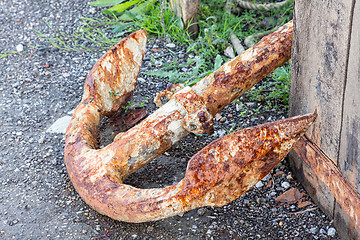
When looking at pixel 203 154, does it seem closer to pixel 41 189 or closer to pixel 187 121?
pixel 187 121

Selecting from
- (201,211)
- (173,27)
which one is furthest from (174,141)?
(173,27)

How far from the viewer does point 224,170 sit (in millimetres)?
1754

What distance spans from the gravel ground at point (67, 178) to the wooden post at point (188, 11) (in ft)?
0.78

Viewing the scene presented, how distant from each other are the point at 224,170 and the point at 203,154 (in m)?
0.11

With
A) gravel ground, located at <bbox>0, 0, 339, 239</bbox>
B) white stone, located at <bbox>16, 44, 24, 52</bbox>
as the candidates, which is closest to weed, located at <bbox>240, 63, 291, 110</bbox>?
gravel ground, located at <bbox>0, 0, 339, 239</bbox>

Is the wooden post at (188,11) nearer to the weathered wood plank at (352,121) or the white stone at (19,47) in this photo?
the white stone at (19,47)

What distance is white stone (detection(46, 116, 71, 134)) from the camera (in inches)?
117

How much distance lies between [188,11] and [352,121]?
2.24 m

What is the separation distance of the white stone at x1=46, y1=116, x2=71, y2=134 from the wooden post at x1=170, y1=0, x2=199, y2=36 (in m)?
1.40

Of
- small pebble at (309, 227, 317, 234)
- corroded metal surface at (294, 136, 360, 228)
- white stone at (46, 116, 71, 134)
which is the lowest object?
small pebble at (309, 227, 317, 234)

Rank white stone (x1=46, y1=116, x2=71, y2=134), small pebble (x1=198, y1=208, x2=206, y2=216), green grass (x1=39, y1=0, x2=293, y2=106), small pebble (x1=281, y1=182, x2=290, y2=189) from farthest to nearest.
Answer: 1. green grass (x1=39, y1=0, x2=293, y2=106)
2. white stone (x1=46, y1=116, x2=71, y2=134)
3. small pebble (x1=281, y1=182, x2=290, y2=189)
4. small pebble (x1=198, y1=208, x2=206, y2=216)

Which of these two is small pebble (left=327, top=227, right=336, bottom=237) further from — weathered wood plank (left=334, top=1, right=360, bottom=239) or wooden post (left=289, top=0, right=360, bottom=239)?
weathered wood plank (left=334, top=1, right=360, bottom=239)

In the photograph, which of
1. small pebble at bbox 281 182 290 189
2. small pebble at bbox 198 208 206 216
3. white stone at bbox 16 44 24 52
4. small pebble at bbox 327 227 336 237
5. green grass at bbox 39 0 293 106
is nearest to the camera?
small pebble at bbox 327 227 336 237

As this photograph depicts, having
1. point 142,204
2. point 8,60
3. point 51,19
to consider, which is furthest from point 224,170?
point 51,19
